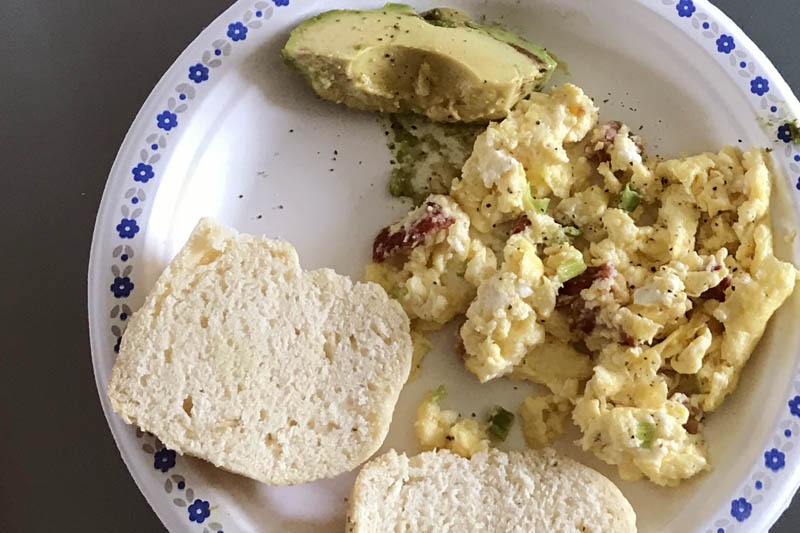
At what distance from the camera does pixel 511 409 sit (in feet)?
6.05

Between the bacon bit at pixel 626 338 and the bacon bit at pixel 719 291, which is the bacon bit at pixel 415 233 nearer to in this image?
the bacon bit at pixel 626 338

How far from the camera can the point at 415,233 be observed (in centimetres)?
181

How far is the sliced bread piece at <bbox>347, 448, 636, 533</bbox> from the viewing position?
1.67 m

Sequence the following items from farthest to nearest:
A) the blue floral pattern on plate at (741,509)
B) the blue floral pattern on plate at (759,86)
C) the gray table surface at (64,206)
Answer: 1. the gray table surface at (64,206)
2. the blue floral pattern on plate at (759,86)
3. the blue floral pattern on plate at (741,509)

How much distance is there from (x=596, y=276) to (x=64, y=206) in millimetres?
1650

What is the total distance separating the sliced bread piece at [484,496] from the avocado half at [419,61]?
930 mm

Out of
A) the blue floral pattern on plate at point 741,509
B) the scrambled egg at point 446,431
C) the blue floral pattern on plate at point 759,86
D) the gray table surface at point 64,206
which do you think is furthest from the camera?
the gray table surface at point 64,206

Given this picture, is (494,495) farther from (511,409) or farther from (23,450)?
(23,450)

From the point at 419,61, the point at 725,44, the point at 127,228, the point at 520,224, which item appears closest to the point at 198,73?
the point at 127,228

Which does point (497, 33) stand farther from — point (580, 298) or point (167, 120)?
point (167, 120)

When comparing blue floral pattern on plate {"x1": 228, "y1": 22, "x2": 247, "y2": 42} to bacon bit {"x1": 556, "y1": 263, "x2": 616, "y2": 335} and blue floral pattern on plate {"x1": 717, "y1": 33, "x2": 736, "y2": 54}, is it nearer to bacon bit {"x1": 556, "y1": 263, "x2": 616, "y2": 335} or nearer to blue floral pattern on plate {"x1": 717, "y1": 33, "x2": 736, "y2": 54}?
bacon bit {"x1": 556, "y1": 263, "x2": 616, "y2": 335}

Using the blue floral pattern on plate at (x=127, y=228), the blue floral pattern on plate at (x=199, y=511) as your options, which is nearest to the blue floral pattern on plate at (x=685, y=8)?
the blue floral pattern on plate at (x=127, y=228)

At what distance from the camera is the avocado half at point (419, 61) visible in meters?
1.82

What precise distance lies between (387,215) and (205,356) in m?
0.62
